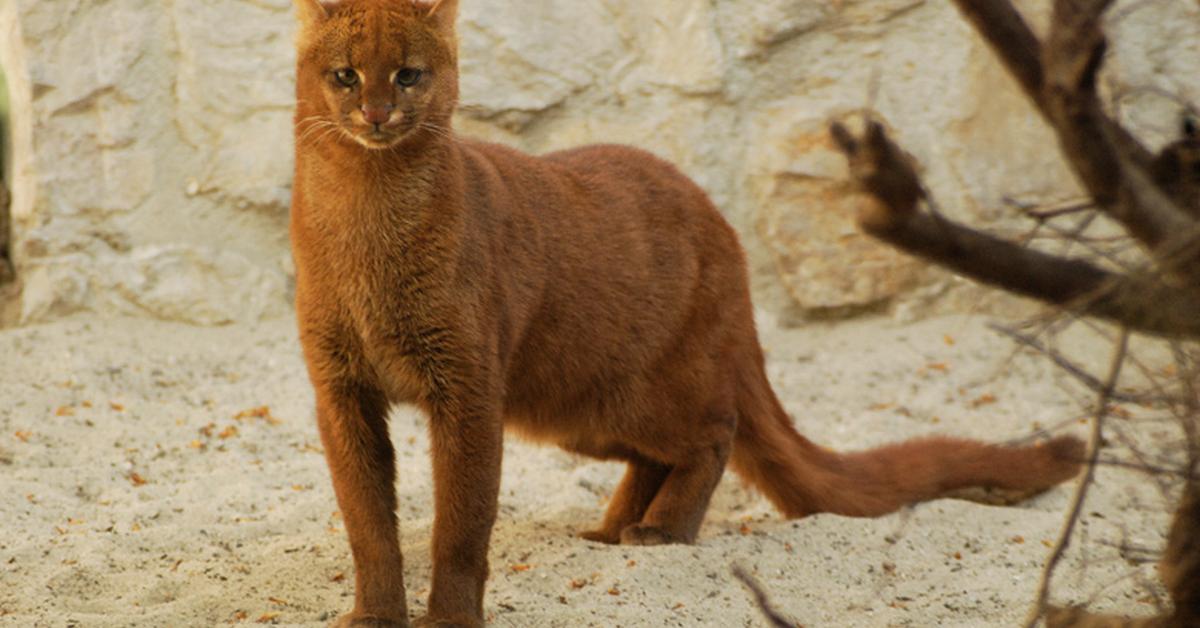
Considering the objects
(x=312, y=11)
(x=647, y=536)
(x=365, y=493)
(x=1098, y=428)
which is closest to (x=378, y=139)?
(x=312, y=11)

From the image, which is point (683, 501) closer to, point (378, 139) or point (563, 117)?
point (378, 139)

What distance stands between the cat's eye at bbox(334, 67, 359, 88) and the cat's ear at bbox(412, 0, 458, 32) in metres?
0.28

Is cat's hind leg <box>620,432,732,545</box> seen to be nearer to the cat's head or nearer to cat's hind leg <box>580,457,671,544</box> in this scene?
cat's hind leg <box>580,457,671,544</box>

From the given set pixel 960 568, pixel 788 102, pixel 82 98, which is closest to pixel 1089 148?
pixel 960 568

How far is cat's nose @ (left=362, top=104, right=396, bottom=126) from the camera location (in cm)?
347

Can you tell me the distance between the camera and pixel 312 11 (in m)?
3.65

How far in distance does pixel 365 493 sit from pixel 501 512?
140 centimetres

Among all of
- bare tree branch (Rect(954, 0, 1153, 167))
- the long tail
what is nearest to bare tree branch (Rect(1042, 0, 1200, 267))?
bare tree branch (Rect(954, 0, 1153, 167))

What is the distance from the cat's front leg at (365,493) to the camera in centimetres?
360

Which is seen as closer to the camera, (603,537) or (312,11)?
(312,11)

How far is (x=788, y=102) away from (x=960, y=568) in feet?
9.59

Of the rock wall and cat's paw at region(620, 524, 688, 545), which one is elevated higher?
the rock wall

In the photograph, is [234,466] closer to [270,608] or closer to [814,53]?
[270,608]

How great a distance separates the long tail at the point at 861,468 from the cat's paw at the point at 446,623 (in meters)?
1.52
